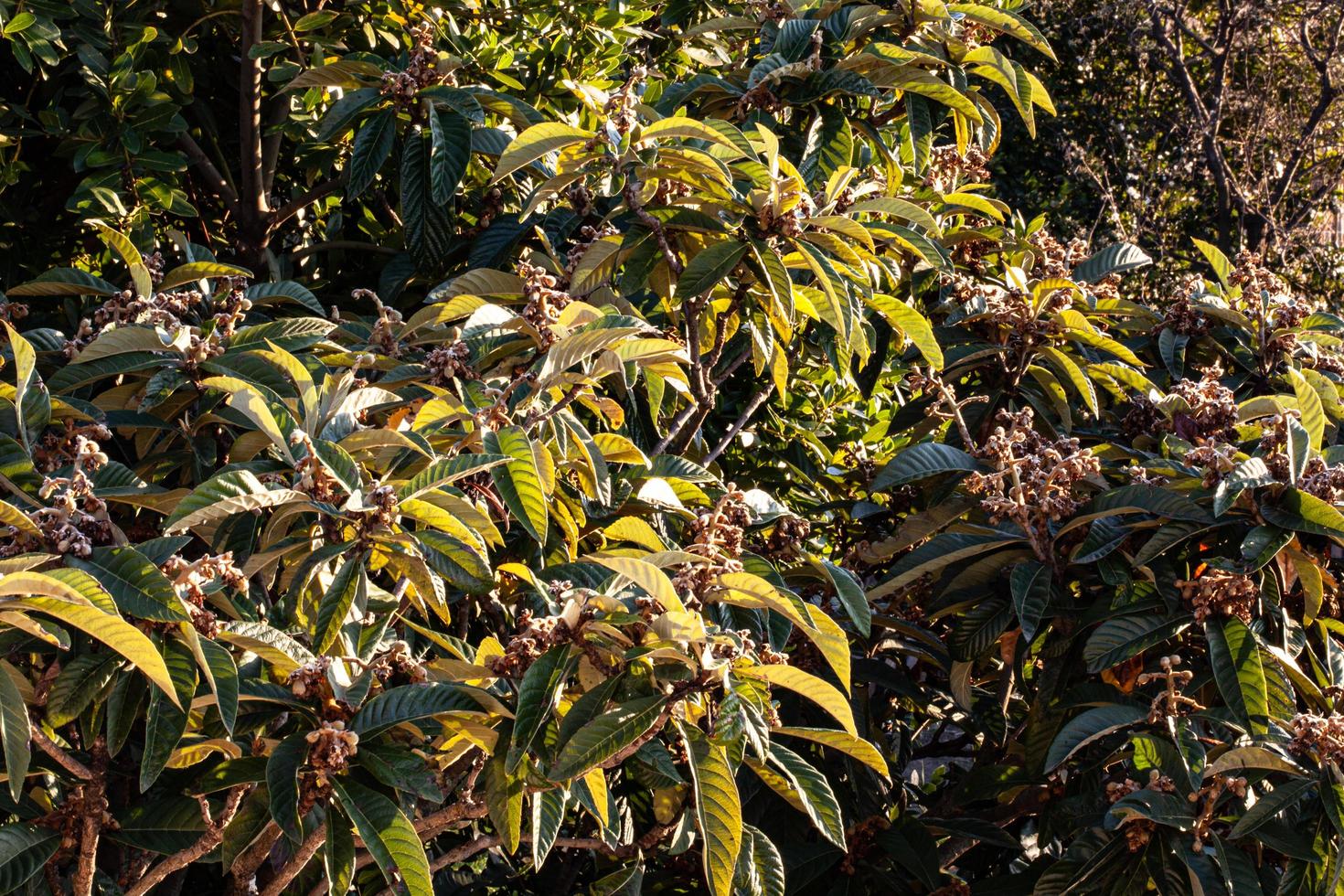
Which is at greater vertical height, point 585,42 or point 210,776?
point 585,42

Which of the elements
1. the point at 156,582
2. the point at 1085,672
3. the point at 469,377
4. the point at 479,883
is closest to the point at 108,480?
the point at 156,582

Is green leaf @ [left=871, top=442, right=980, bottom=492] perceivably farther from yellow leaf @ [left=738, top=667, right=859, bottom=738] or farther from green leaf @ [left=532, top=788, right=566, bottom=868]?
green leaf @ [left=532, top=788, right=566, bottom=868]

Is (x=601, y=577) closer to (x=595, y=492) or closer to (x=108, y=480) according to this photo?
(x=595, y=492)

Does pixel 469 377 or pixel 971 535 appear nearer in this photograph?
pixel 469 377

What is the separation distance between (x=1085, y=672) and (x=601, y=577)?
922mm

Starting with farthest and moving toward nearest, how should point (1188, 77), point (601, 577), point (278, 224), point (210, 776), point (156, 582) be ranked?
point (1188, 77), point (278, 224), point (601, 577), point (210, 776), point (156, 582)

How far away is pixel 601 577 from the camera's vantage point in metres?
1.88

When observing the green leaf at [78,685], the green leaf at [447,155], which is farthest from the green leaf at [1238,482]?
the green leaf at [78,685]

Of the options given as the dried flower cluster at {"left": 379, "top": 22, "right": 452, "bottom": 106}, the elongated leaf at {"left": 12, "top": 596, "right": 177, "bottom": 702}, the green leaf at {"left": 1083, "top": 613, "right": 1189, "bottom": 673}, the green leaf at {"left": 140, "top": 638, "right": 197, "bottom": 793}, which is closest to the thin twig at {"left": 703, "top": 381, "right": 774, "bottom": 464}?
the green leaf at {"left": 1083, "top": 613, "right": 1189, "bottom": 673}

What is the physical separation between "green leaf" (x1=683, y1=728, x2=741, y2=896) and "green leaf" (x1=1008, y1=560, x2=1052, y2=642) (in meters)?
0.74

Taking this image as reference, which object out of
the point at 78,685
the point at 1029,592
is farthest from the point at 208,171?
the point at 1029,592

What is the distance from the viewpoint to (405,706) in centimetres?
153

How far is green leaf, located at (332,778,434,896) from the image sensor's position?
57.5 inches

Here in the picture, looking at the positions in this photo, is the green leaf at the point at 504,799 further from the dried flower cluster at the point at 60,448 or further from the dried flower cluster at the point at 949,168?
the dried flower cluster at the point at 949,168
